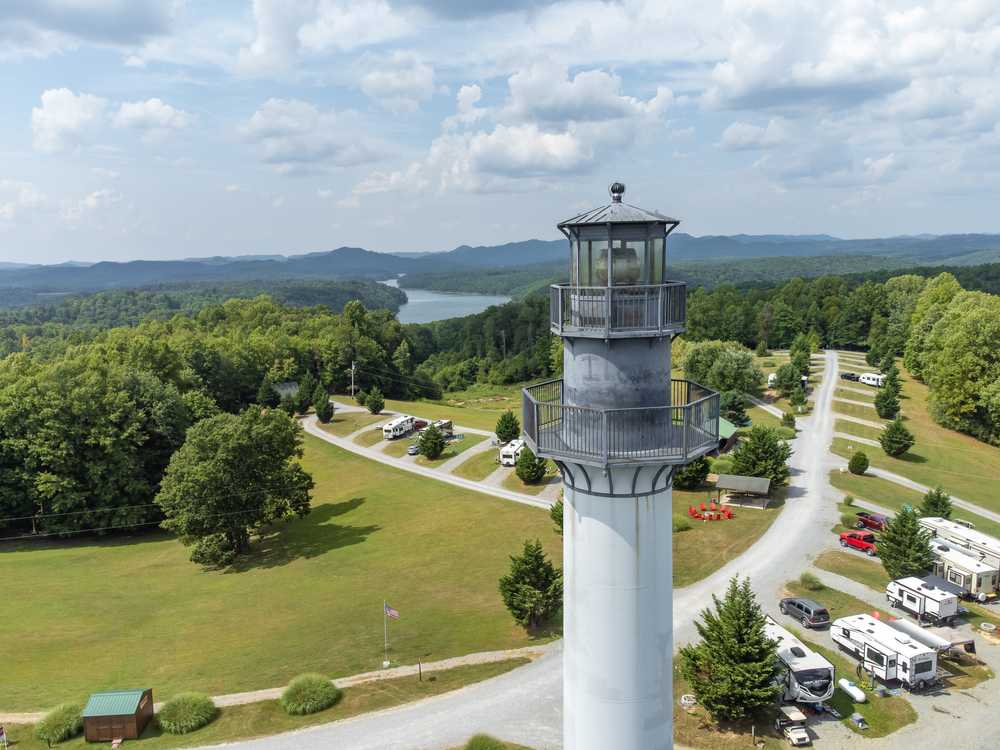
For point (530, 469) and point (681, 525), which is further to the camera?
point (530, 469)

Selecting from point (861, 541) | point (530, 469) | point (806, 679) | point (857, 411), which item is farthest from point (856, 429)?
point (806, 679)

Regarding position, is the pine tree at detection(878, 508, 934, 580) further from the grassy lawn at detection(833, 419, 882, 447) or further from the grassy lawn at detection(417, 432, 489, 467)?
the grassy lawn at detection(417, 432, 489, 467)

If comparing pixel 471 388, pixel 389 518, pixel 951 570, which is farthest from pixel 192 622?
pixel 471 388

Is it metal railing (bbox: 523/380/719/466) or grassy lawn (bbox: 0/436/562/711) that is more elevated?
metal railing (bbox: 523/380/719/466)

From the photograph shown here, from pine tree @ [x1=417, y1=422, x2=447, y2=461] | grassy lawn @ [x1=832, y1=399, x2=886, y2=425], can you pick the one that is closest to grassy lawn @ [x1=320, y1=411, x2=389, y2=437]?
pine tree @ [x1=417, y1=422, x2=447, y2=461]

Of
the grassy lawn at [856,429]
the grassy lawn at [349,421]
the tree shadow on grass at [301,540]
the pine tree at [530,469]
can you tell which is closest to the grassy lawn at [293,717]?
the tree shadow on grass at [301,540]

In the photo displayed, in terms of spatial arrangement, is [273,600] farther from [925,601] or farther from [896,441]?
[896,441]

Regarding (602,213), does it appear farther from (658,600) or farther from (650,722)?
(650,722)
